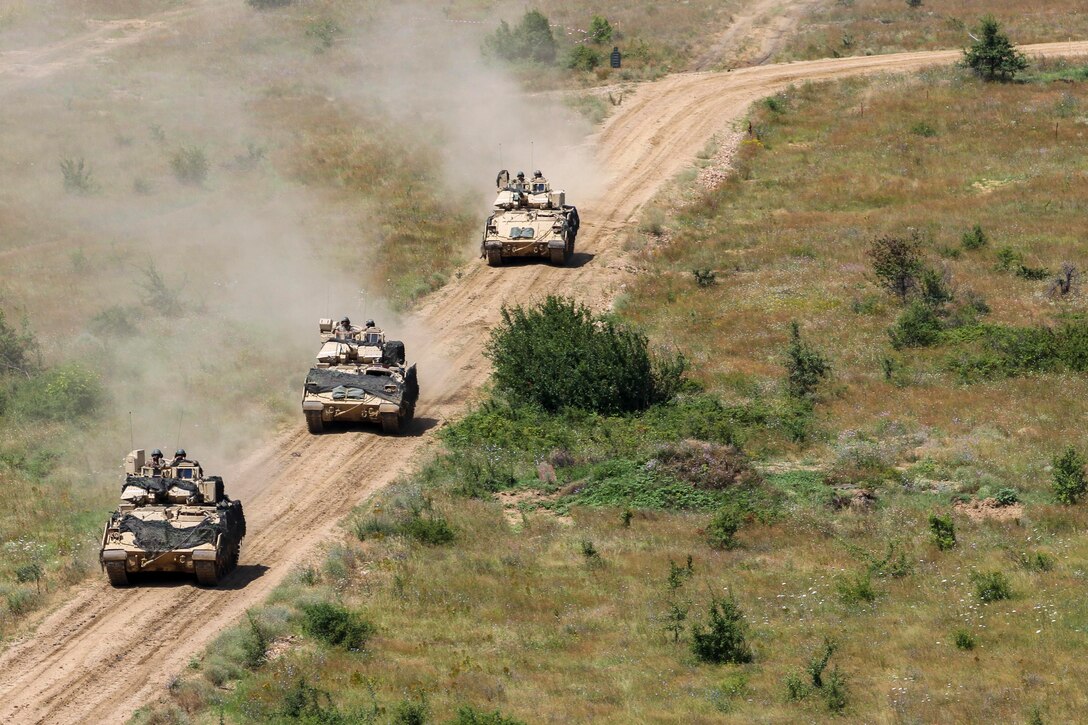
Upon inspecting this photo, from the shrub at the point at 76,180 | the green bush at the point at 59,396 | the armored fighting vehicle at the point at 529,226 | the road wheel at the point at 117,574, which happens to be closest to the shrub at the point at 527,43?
the shrub at the point at 76,180

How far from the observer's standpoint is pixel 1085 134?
58.6m

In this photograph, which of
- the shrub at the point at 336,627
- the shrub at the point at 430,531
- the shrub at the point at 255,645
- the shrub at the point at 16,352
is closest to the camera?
the shrub at the point at 255,645

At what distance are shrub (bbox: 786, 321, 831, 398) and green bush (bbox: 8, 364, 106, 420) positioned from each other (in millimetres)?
16622

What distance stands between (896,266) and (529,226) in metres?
11.0

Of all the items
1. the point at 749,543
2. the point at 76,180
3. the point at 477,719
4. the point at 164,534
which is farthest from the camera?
the point at 76,180

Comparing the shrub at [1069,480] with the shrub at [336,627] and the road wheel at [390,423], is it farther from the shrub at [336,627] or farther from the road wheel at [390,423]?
the road wheel at [390,423]

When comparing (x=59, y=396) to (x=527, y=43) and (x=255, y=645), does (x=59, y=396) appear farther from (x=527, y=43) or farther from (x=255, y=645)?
(x=527, y=43)

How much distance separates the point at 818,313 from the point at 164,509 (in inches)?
865

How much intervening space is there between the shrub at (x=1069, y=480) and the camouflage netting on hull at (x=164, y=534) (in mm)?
15754

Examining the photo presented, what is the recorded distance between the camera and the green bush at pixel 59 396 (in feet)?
118

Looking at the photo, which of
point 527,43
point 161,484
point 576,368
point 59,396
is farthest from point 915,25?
point 161,484

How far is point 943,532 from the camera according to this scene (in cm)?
2773

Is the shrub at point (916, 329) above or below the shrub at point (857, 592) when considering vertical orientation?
above

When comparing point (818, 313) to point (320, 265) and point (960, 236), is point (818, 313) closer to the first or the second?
point (960, 236)
